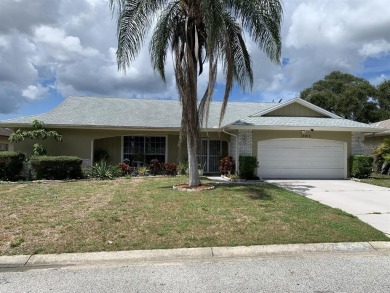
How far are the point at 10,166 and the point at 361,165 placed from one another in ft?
51.9

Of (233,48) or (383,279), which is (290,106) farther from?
(383,279)

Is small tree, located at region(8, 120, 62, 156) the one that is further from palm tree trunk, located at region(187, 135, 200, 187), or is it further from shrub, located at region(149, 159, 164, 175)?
palm tree trunk, located at region(187, 135, 200, 187)

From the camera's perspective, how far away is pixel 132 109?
20766 millimetres

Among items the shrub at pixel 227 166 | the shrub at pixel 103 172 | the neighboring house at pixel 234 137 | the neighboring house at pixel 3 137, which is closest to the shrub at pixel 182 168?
the neighboring house at pixel 234 137

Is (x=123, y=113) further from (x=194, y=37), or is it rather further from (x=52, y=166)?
(x=194, y=37)

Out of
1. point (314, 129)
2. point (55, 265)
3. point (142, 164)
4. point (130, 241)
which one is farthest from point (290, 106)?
point (55, 265)

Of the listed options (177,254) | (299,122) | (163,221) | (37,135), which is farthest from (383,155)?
(37,135)

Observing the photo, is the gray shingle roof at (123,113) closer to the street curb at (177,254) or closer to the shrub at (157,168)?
the shrub at (157,168)

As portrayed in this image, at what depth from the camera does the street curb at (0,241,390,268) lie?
5.63m

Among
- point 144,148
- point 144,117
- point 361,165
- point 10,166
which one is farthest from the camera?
point 144,148

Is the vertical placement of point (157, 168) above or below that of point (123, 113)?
below

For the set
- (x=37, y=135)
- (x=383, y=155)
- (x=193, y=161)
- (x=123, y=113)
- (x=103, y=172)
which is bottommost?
(x=103, y=172)

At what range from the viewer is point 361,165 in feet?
55.8

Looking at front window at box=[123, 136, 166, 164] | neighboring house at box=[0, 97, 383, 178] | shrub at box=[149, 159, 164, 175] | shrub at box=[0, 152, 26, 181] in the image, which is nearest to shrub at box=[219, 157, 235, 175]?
neighboring house at box=[0, 97, 383, 178]
